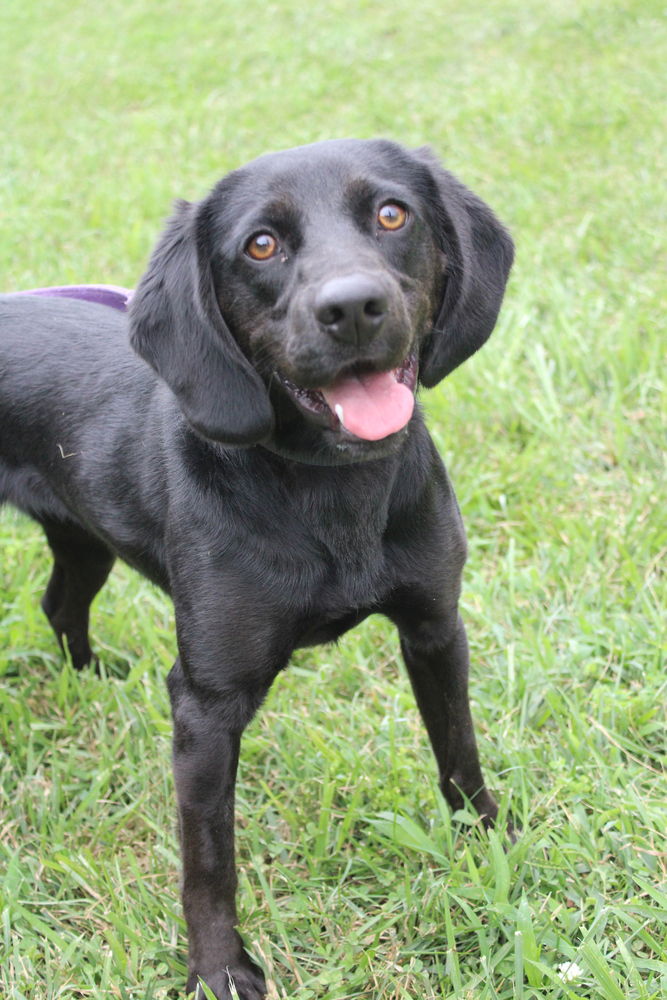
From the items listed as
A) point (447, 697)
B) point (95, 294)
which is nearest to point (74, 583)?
point (95, 294)

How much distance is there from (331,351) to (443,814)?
1184 mm

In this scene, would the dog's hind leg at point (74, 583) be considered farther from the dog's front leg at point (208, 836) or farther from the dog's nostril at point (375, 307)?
the dog's nostril at point (375, 307)

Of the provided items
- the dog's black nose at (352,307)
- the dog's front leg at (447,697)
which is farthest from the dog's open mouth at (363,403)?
the dog's front leg at (447,697)

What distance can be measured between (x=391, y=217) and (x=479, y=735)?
140 cm

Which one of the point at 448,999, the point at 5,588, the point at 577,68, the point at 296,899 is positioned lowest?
the point at 5,588

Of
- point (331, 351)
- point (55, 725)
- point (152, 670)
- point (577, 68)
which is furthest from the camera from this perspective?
point (577, 68)

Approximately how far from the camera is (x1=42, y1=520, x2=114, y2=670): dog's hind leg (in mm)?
3072

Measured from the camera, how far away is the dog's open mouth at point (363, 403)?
1910 mm

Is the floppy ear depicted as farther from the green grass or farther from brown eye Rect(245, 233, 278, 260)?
the green grass

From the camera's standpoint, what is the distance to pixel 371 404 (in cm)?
194

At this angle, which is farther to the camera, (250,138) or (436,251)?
(250,138)

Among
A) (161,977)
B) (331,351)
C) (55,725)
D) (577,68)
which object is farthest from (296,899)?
(577,68)

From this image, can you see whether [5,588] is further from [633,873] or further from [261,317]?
[633,873]

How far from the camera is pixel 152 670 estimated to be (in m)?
3.21
